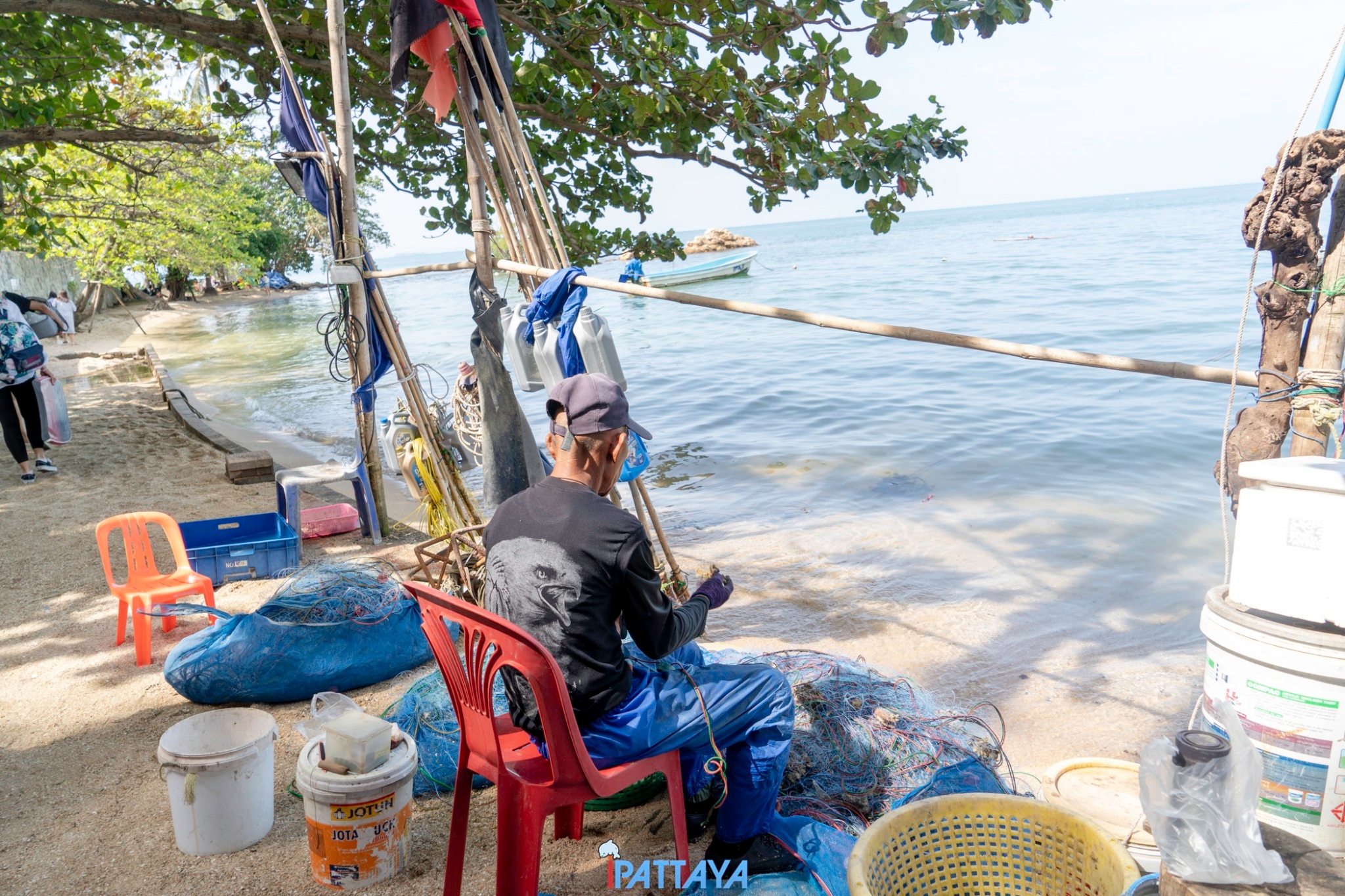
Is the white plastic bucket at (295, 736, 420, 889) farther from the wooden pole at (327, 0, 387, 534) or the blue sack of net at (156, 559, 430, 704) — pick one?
the wooden pole at (327, 0, 387, 534)

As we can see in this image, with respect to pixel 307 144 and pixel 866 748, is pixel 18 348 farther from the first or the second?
pixel 866 748

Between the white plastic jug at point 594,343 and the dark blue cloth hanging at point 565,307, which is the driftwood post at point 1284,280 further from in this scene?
the dark blue cloth hanging at point 565,307

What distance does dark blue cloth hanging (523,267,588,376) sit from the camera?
356 cm

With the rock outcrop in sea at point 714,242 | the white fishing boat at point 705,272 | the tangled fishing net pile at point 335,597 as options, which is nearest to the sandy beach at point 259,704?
the tangled fishing net pile at point 335,597

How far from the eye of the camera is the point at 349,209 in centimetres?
548

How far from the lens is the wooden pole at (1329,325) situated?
2.05 meters

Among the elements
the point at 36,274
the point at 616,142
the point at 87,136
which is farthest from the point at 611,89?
the point at 36,274

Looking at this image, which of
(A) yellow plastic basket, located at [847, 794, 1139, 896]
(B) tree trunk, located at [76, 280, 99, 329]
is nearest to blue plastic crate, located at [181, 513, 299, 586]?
(A) yellow plastic basket, located at [847, 794, 1139, 896]

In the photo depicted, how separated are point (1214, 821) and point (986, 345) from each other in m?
1.33

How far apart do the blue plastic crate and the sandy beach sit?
0.40 ft

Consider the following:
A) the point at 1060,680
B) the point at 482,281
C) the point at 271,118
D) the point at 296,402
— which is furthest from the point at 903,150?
the point at 296,402

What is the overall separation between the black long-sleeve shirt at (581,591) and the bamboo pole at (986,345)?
0.79 meters

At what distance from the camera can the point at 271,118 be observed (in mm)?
6984

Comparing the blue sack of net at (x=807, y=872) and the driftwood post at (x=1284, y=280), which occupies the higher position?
the driftwood post at (x=1284, y=280)
